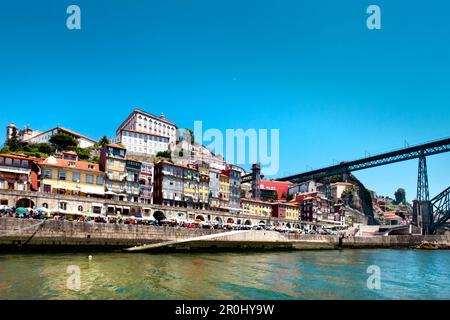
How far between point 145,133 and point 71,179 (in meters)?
49.2

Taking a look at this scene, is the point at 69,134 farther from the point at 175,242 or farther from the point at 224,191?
the point at 175,242

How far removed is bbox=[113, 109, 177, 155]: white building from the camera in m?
99.2

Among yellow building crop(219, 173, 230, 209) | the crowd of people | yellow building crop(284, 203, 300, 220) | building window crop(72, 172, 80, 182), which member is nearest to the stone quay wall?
the crowd of people

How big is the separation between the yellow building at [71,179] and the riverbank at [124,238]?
1920 cm

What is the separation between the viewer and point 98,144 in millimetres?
100438

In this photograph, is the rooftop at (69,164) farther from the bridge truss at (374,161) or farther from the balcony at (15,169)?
the bridge truss at (374,161)

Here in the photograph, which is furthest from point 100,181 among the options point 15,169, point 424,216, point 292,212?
point 424,216

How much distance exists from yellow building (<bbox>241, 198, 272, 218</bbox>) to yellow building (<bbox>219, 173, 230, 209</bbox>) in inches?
311

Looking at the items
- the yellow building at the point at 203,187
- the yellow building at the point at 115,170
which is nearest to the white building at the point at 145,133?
the yellow building at the point at 203,187

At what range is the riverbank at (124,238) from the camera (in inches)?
1286

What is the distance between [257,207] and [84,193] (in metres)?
47.3

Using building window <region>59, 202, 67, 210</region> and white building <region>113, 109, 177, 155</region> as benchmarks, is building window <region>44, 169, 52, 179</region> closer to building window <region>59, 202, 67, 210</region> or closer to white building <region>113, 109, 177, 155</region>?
building window <region>59, 202, 67, 210</region>

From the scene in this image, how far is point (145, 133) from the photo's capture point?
102500 mm
